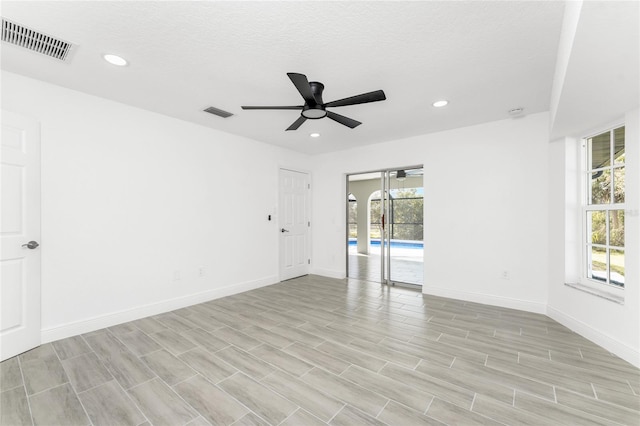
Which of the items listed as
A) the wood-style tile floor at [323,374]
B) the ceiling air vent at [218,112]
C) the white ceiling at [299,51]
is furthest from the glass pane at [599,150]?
the ceiling air vent at [218,112]

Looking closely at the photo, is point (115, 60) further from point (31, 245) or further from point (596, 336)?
point (596, 336)

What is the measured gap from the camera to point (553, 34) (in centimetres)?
199

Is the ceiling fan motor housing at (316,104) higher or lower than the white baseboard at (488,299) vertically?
higher

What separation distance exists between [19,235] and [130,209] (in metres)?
0.97

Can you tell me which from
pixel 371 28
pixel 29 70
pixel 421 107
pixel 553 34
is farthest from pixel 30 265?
pixel 553 34

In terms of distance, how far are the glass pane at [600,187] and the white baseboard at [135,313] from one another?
479 cm

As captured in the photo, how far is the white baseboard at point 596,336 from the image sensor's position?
237 cm

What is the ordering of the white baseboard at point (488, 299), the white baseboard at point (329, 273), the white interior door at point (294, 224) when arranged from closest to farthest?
the white baseboard at point (488, 299) < the white interior door at point (294, 224) < the white baseboard at point (329, 273)

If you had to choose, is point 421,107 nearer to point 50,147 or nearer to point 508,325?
point 508,325

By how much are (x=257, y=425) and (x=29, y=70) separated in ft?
11.9

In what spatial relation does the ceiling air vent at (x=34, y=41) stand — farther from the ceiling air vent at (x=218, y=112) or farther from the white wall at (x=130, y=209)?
the ceiling air vent at (x=218, y=112)

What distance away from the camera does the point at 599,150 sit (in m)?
3.09

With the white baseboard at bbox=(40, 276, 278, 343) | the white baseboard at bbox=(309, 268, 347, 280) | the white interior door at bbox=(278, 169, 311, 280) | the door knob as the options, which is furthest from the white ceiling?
the white baseboard at bbox=(309, 268, 347, 280)

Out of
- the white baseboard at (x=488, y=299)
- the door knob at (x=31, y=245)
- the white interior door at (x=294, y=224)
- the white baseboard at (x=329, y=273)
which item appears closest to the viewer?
the door knob at (x=31, y=245)
